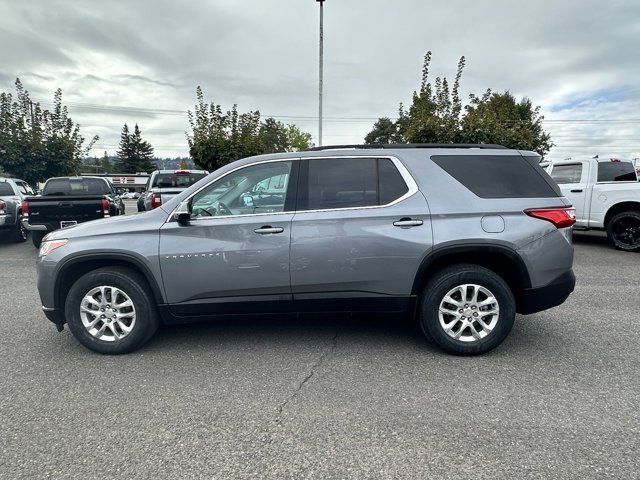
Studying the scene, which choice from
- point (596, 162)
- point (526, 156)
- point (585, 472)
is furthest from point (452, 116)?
point (585, 472)

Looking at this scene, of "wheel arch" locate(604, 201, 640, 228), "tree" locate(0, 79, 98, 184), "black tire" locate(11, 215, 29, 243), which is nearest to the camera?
"wheel arch" locate(604, 201, 640, 228)

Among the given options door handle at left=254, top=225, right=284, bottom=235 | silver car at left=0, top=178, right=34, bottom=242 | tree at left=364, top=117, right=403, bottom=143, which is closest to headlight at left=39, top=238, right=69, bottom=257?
door handle at left=254, top=225, right=284, bottom=235

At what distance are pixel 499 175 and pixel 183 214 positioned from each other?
2.81m

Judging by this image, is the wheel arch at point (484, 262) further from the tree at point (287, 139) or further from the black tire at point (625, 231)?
the tree at point (287, 139)

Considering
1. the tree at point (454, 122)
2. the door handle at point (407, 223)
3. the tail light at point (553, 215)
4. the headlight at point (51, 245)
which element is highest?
the tree at point (454, 122)

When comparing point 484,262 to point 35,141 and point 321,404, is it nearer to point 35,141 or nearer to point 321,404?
point 321,404

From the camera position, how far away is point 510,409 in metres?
2.81

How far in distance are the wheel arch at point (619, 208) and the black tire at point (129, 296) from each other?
9582 millimetres

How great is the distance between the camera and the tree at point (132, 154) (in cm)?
9012

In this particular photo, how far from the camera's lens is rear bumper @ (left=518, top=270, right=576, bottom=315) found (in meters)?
3.62

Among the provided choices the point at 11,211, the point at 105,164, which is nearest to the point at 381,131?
the point at 11,211

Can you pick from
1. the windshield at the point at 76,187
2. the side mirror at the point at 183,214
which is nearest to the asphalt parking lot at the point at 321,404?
the side mirror at the point at 183,214

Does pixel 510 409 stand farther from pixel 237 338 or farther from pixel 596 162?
pixel 596 162

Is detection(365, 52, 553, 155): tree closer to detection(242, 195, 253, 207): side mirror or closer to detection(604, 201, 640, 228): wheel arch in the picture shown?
detection(604, 201, 640, 228): wheel arch
